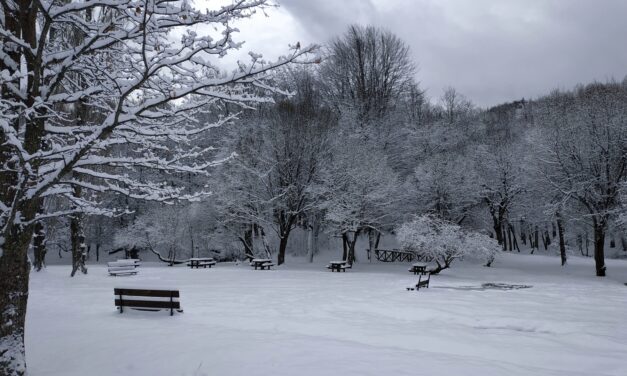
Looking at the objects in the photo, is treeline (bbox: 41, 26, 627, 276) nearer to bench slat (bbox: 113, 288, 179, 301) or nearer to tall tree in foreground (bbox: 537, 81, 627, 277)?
tall tree in foreground (bbox: 537, 81, 627, 277)

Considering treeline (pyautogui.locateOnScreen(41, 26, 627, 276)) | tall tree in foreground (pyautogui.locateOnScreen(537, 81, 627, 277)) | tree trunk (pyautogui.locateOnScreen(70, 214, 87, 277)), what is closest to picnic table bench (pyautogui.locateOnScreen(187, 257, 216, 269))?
treeline (pyautogui.locateOnScreen(41, 26, 627, 276))

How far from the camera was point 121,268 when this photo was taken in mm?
24297

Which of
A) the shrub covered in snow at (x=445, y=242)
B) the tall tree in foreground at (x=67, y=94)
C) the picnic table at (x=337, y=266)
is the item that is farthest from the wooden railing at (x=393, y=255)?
the tall tree in foreground at (x=67, y=94)

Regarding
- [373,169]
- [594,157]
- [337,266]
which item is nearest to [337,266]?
[337,266]

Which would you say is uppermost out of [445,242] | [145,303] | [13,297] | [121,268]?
[13,297]

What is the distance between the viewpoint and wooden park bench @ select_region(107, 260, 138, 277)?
2389cm

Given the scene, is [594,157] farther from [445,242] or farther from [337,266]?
Answer: [337,266]

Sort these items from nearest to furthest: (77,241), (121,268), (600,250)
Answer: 1. (77,241)
2. (121,268)
3. (600,250)

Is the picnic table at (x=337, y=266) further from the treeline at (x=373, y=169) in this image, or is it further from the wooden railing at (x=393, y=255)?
the wooden railing at (x=393, y=255)

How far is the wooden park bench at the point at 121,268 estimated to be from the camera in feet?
78.4

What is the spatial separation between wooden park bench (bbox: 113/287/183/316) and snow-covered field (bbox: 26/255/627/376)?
272 mm

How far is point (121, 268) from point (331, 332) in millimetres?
18218

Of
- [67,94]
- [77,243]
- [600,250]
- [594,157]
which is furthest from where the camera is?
[594,157]

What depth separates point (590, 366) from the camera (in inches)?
303
